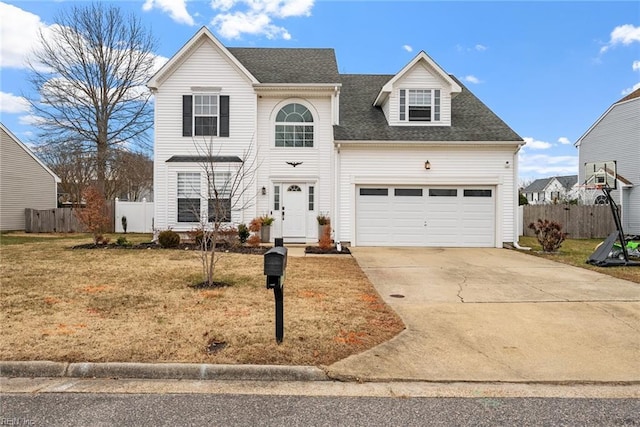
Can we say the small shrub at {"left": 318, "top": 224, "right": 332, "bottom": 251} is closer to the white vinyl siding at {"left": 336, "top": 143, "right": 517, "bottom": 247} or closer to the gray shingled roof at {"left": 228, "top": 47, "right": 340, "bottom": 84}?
the white vinyl siding at {"left": 336, "top": 143, "right": 517, "bottom": 247}

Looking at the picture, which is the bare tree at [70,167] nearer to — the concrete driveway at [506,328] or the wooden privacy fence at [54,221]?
the wooden privacy fence at [54,221]

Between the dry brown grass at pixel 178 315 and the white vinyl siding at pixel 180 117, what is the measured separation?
5.92 metres

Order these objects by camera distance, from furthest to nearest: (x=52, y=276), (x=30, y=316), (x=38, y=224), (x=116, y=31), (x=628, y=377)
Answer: (x=116, y=31), (x=38, y=224), (x=52, y=276), (x=30, y=316), (x=628, y=377)

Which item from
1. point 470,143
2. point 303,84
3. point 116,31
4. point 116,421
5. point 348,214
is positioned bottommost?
point 116,421

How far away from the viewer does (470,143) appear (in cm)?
1520

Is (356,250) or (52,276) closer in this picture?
(52,276)

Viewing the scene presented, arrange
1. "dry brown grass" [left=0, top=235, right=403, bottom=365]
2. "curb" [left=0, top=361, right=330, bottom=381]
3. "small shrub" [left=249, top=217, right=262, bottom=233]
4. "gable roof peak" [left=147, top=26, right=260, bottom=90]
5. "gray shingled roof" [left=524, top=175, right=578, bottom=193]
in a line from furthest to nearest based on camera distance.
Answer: "gray shingled roof" [left=524, top=175, right=578, bottom=193]
"gable roof peak" [left=147, top=26, right=260, bottom=90]
"small shrub" [left=249, top=217, right=262, bottom=233]
"dry brown grass" [left=0, top=235, right=403, bottom=365]
"curb" [left=0, top=361, right=330, bottom=381]

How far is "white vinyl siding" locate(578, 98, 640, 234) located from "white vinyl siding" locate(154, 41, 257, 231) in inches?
865

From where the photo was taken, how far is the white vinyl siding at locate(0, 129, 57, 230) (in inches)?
894

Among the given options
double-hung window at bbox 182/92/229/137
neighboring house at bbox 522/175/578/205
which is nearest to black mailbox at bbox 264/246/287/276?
double-hung window at bbox 182/92/229/137

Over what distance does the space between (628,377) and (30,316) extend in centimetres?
→ 731

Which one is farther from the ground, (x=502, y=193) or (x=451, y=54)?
(x=451, y=54)

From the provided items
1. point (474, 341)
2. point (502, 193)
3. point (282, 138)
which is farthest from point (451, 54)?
point (474, 341)

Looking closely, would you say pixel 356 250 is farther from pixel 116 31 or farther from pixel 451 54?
pixel 116 31
